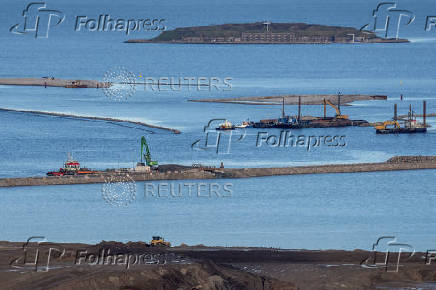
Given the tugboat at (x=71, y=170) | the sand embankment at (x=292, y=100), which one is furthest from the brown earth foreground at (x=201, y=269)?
the sand embankment at (x=292, y=100)

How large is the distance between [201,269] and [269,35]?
152974 mm

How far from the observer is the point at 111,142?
2351 inches

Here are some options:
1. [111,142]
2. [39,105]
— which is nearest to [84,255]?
[111,142]

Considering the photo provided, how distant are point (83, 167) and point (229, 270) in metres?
25.7

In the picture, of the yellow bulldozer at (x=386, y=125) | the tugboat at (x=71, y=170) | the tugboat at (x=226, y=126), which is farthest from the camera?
the yellow bulldozer at (x=386, y=125)

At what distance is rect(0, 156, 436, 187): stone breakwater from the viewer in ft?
151

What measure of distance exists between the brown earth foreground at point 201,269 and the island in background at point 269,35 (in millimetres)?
146038

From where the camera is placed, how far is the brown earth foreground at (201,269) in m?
23.9

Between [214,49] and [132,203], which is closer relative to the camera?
[132,203]

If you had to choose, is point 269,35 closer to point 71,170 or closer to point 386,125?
point 386,125

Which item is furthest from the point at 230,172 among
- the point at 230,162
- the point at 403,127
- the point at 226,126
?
the point at 403,127

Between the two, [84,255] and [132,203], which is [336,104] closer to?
[132,203]

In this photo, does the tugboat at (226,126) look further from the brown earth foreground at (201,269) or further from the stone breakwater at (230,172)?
the brown earth foreground at (201,269)

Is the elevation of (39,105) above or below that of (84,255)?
above
